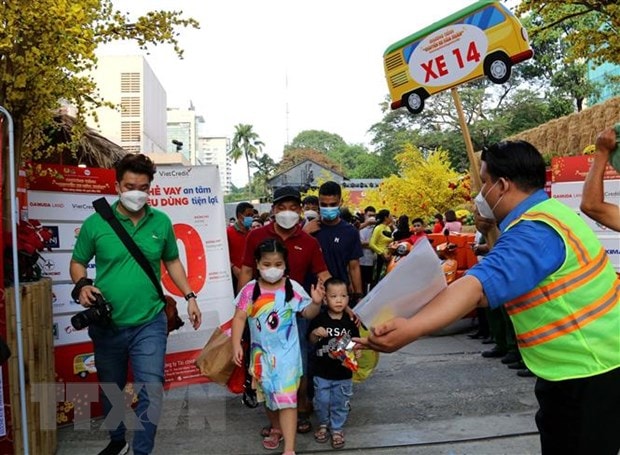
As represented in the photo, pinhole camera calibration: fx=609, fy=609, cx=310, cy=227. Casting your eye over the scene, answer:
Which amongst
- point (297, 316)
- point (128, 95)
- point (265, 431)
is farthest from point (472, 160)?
point (128, 95)

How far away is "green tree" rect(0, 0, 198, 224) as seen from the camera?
146 inches

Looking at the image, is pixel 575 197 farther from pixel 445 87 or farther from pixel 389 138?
pixel 389 138

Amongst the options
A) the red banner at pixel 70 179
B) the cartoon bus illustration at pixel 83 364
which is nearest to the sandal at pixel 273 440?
the cartoon bus illustration at pixel 83 364

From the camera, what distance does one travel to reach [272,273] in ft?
13.4

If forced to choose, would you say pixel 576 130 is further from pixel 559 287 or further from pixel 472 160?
pixel 559 287

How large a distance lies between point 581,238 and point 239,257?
5.25 m

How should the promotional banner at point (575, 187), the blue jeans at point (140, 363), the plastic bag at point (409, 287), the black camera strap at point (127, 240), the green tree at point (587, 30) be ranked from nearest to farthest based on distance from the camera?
the plastic bag at point (409, 287)
the blue jeans at point (140, 363)
the black camera strap at point (127, 240)
the promotional banner at point (575, 187)
the green tree at point (587, 30)

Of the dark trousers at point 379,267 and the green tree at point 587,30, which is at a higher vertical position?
the green tree at point 587,30

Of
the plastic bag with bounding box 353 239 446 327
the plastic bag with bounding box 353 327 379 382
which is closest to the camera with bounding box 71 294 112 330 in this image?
the plastic bag with bounding box 353 239 446 327

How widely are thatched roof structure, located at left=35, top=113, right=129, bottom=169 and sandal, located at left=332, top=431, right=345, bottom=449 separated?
322 cm

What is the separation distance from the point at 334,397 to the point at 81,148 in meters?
3.61

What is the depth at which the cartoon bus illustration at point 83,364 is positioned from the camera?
4816mm

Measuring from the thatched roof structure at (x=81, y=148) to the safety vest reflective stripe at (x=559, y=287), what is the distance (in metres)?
4.37

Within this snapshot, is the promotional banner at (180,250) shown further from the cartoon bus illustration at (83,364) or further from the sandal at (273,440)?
the sandal at (273,440)
